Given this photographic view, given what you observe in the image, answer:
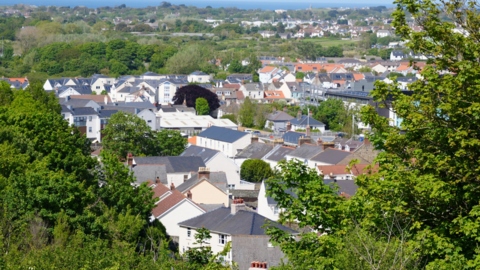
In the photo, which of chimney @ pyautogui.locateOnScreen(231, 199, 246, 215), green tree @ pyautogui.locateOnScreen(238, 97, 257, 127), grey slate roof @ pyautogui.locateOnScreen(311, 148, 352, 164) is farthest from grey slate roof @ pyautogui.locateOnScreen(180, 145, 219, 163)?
green tree @ pyautogui.locateOnScreen(238, 97, 257, 127)

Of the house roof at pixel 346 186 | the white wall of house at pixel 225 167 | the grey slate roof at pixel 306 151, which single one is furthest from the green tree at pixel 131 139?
the house roof at pixel 346 186

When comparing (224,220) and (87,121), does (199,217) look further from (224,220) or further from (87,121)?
(87,121)

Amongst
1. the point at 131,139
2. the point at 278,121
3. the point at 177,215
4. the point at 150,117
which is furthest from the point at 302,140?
the point at 278,121

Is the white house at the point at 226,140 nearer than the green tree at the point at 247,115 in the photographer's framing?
Yes

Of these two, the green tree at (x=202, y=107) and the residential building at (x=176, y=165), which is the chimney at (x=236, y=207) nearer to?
the residential building at (x=176, y=165)

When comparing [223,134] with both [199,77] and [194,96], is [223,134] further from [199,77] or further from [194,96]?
[199,77]

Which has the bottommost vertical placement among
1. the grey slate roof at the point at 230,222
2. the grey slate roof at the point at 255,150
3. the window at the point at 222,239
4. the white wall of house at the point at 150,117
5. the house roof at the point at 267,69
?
the house roof at the point at 267,69
